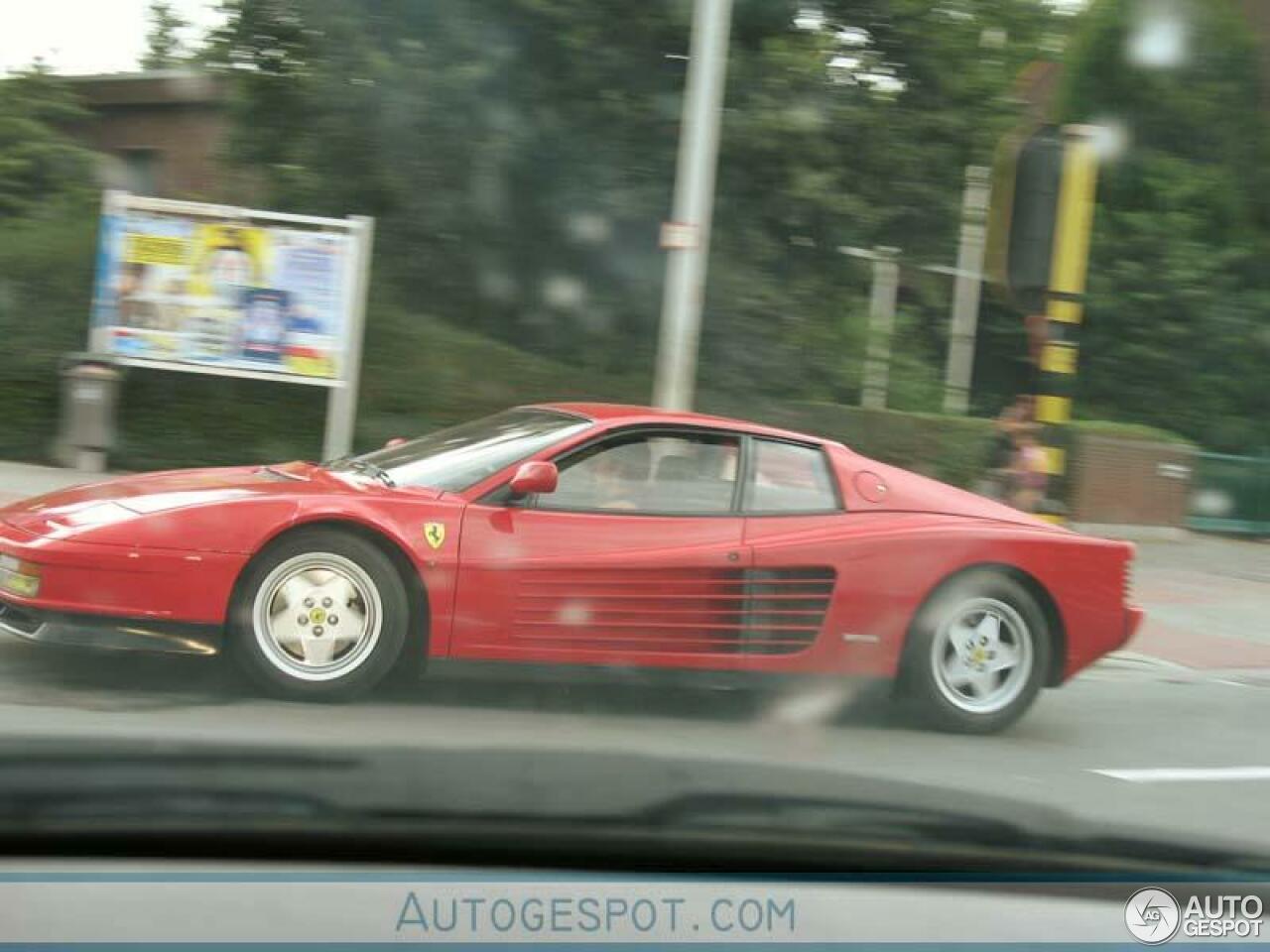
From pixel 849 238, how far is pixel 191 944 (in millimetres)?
13242

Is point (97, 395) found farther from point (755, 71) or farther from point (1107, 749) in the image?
point (1107, 749)

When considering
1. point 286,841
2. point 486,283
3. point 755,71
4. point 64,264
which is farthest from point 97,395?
point 286,841

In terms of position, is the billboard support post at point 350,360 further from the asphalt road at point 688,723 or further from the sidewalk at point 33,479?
the asphalt road at point 688,723

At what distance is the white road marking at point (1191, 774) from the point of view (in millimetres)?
5543

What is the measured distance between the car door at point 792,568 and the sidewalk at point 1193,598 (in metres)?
3.09

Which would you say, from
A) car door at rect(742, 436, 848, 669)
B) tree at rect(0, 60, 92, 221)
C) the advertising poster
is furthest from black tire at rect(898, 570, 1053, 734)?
tree at rect(0, 60, 92, 221)

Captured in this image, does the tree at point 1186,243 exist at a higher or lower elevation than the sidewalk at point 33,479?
higher

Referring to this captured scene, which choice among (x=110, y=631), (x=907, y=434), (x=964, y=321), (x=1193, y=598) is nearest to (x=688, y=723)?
(x=110, y=631)

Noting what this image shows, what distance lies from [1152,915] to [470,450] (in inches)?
166

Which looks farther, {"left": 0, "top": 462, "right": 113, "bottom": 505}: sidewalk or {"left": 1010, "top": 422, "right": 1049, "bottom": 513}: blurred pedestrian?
{"left": 1010, "top": 422, "right": 1049, "bottom": 513}: blurred pedestrian

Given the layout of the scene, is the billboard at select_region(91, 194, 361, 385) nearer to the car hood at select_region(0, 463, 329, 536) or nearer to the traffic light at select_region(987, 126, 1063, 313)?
the traffic light at select_region(987, 126, 1063, 313)

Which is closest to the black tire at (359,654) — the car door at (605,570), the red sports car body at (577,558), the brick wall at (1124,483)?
the red sports car body at (577,558)

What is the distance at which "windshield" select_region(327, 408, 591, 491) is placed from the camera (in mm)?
5816

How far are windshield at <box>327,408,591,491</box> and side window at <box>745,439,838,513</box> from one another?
2.44 ft
